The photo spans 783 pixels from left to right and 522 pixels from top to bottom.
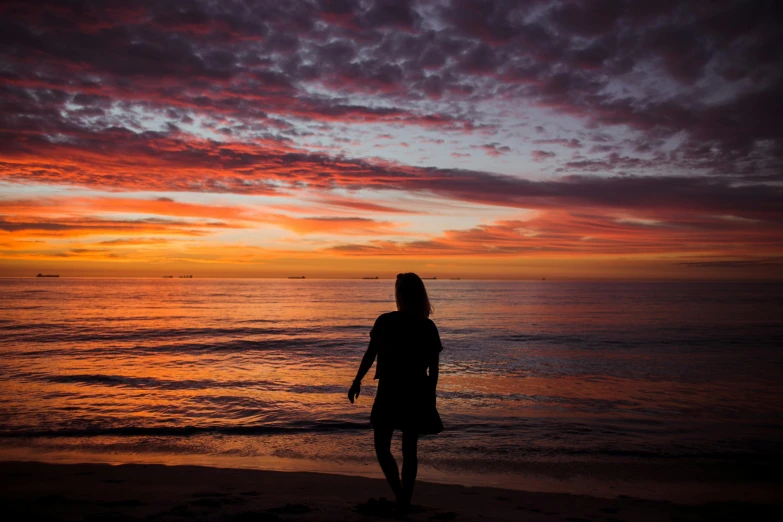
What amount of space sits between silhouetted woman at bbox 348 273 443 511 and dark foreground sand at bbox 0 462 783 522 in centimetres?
110

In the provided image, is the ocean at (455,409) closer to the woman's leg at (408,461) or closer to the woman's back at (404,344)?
the woman's leg at (408,461)

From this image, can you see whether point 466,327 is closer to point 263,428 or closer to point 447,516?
point 263,428

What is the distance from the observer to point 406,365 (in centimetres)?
486

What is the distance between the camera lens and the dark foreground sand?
530cm

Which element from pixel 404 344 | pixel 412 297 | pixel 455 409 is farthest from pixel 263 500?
pixel 455 409

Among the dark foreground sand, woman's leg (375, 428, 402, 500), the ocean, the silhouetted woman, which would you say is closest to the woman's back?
the silhouetted woman

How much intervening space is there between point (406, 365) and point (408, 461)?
106 centimetres

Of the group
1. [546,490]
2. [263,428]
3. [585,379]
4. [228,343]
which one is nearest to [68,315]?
[228,343]

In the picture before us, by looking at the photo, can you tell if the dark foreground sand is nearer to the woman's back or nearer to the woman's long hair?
the woman's back

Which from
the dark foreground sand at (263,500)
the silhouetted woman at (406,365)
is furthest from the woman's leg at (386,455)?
the dark foreground sand at (263,500)

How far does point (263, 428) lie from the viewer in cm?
1030

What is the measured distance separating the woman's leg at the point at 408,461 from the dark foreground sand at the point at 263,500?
1.10 feet

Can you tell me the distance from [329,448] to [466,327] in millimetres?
26712

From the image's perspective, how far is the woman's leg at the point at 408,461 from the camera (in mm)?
4965
